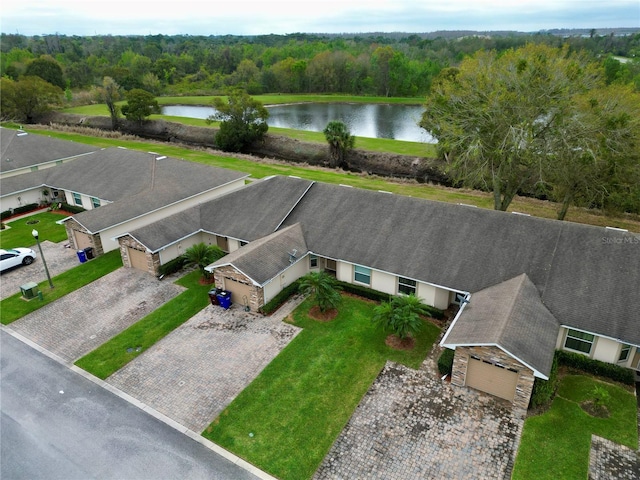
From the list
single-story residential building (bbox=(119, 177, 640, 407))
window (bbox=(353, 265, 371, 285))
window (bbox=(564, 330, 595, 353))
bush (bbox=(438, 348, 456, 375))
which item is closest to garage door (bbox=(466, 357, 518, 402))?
single-story residential building (bbox=(119, 177, 640, 407))

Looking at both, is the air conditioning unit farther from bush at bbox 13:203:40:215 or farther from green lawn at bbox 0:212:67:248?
bush at bbox 13:203:40:215

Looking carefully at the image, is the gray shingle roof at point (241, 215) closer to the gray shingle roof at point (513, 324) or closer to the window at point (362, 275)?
the window at point (362, 275)

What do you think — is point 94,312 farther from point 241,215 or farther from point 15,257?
point 241,215

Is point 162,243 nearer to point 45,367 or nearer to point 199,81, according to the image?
point 45,367

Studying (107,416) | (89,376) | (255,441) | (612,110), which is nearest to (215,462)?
(255,441)

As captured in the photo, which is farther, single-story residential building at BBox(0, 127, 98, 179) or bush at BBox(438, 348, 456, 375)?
single-story residential building at BBox(0, 127, 98, 179)
